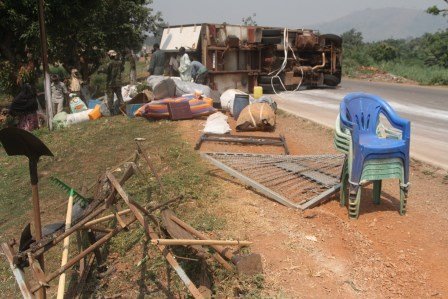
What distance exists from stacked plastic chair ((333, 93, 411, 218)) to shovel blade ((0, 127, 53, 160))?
2.71 m

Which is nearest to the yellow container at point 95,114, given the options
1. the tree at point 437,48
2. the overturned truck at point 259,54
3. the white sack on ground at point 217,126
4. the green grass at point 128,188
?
the green grass at point 128,188

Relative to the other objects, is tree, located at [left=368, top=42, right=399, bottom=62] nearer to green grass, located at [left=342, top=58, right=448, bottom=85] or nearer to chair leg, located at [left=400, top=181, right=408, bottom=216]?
green grass, located at [left=342, top=58, right=448, bottom=85]

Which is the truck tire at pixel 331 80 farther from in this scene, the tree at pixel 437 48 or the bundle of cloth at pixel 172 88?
the tree at pixel 437 48

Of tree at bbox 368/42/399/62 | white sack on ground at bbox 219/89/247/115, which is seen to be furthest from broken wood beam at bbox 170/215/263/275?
tree at bbox 368/42/399/62

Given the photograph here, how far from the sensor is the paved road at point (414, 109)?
7137mm

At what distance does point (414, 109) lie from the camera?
36.4ft

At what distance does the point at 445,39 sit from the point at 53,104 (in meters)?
25.4

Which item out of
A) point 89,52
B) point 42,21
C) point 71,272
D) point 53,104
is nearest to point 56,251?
point 71,272

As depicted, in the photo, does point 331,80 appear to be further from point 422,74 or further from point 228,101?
point 422,74

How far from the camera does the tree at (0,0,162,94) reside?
10.9 metres

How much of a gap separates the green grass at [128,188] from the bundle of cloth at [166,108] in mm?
227

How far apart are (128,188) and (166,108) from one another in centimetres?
357

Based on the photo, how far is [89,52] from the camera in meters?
16.0

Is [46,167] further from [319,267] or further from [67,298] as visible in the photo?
[319,267]
